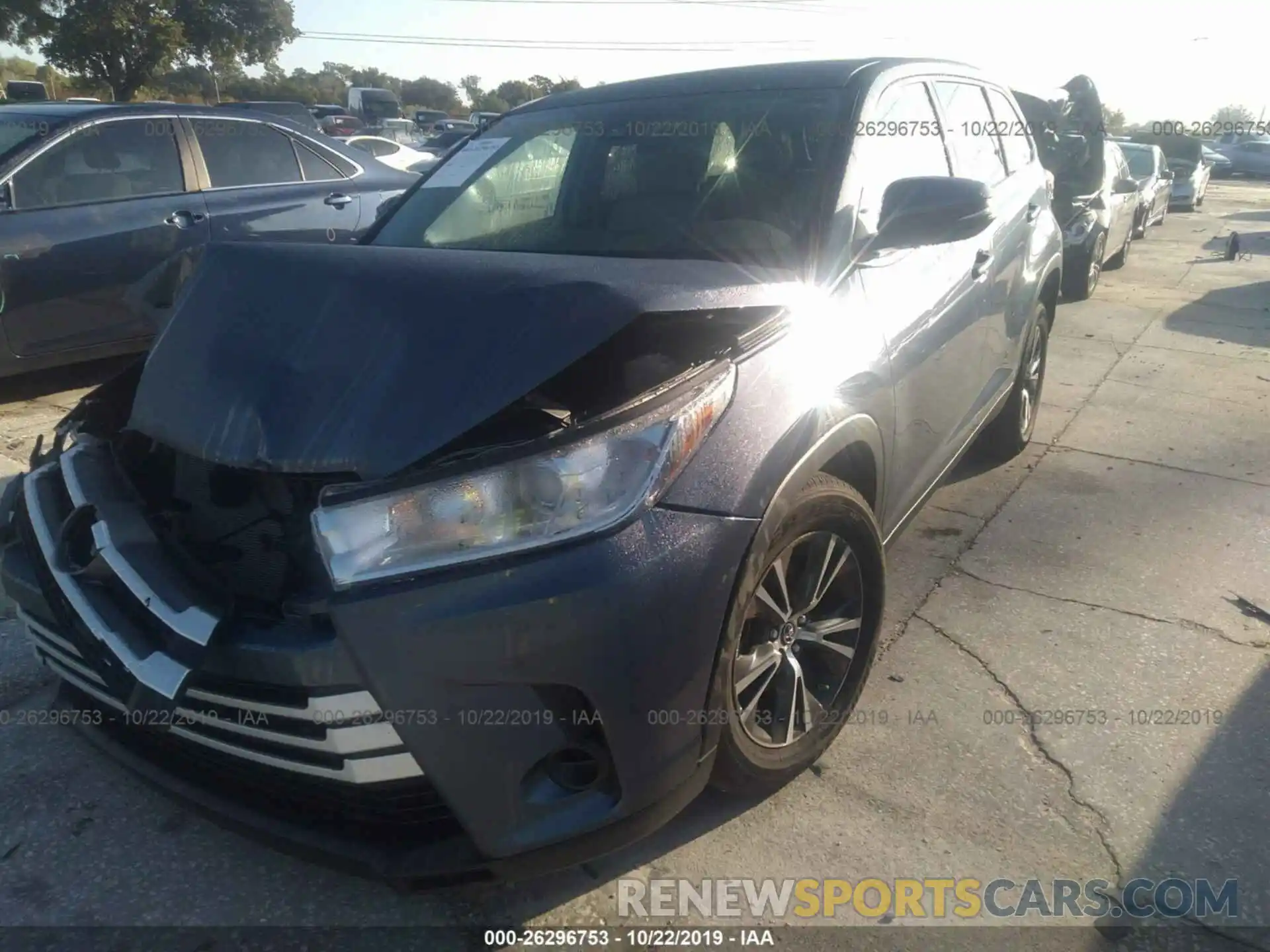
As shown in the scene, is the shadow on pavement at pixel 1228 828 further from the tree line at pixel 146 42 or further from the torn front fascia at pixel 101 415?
the tree line at pixel 146 42

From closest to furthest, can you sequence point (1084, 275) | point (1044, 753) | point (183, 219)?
point (1044, 753), point (183, 219), point (1084, 275)

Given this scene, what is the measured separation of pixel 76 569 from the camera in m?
1.88

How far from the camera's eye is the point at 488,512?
1.66m

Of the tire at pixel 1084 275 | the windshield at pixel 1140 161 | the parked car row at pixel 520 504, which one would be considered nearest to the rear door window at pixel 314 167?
the parked car row at pixel 520 504

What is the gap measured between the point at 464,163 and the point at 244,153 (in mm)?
3399

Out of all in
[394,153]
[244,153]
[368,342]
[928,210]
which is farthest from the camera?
[394,153]

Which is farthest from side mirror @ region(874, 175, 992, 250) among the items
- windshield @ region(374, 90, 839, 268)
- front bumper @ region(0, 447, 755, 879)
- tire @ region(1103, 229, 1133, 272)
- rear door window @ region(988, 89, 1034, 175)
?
tire @ region(1103, 229, 1133, 272)

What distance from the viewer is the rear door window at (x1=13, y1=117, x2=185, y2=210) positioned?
5.05 meters

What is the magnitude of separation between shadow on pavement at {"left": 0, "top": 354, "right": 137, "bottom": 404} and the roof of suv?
142 inches

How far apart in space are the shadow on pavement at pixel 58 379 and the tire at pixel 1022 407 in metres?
4.85

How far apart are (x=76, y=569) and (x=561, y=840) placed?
1.12 metres

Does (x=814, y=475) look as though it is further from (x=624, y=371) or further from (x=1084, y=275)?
(x=1084, y=275)

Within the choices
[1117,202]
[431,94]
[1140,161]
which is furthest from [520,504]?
[431,94]

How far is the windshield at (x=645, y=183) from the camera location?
263 cm
